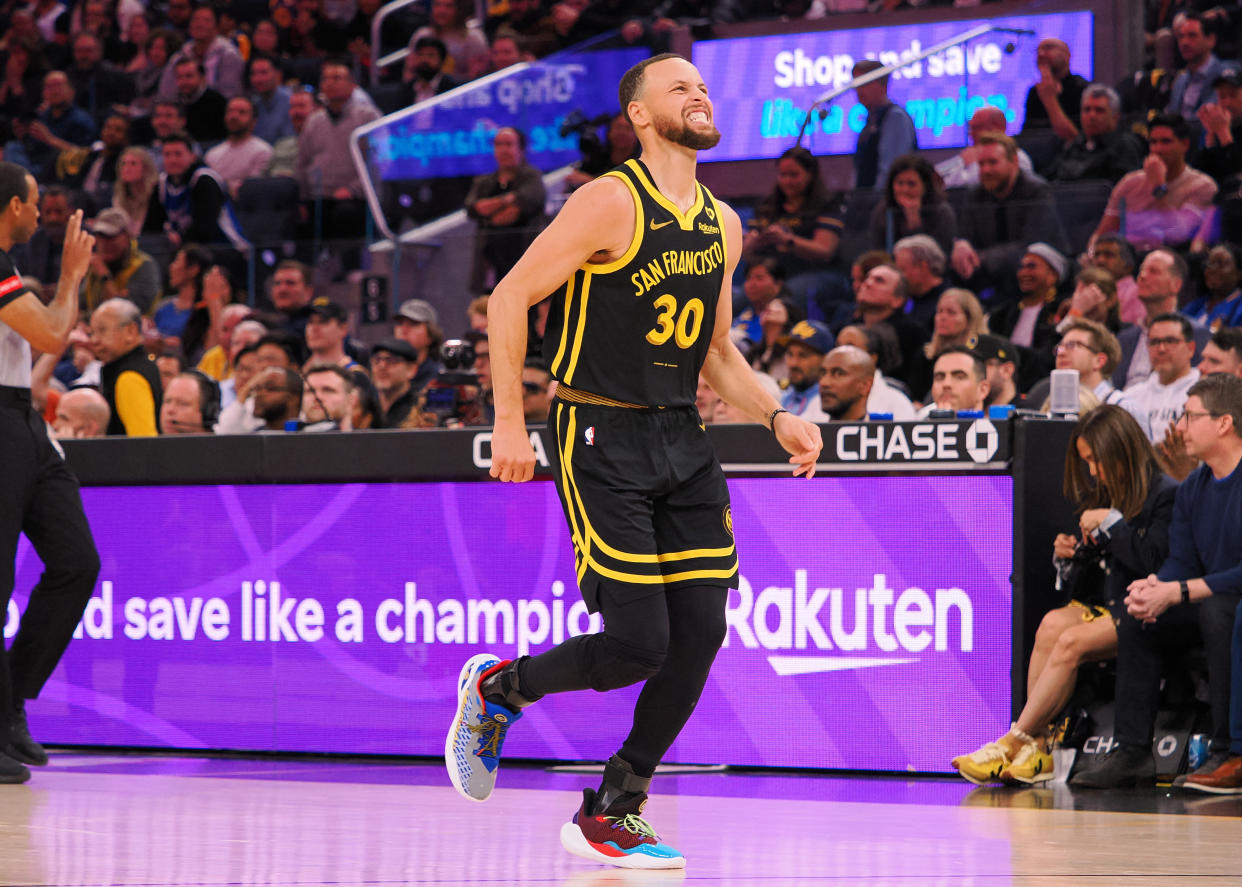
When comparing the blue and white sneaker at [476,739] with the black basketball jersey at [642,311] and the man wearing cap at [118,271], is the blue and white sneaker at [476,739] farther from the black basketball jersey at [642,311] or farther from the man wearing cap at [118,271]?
the man wearing cap at [118,271]

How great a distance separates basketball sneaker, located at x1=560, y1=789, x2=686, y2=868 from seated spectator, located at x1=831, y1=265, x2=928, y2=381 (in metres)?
5.50

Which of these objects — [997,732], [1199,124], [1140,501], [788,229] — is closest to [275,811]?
[997,732]

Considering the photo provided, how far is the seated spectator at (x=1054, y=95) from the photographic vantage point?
37.7 feet

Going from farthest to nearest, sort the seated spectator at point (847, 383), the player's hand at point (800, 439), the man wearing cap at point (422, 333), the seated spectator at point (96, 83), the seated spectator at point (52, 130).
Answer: the seated spectator at point (96, 83) < the seated spectator at point (52, 130) < the man wearing cap at point (422, 333) < the seated spectator at point (847, 383) < the player's hand at point (800, 439)

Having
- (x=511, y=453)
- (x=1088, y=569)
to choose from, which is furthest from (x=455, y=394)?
(x=511, y=453)

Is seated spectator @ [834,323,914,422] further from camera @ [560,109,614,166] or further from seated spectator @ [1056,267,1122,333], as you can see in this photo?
camera @ [560,109,614,166]

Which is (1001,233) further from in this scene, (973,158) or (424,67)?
(424,67)

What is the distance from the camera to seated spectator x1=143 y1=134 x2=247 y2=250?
13867 millimetres

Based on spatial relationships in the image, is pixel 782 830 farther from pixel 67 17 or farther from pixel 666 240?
pixel 67 17

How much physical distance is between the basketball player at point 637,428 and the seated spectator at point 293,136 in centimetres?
996

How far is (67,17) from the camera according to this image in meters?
19.4

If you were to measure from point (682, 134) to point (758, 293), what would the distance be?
589cm

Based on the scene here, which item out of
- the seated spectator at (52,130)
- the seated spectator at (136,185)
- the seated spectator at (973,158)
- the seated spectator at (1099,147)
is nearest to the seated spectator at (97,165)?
the seated spectator at (136,185)

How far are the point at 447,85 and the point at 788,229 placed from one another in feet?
17.0
